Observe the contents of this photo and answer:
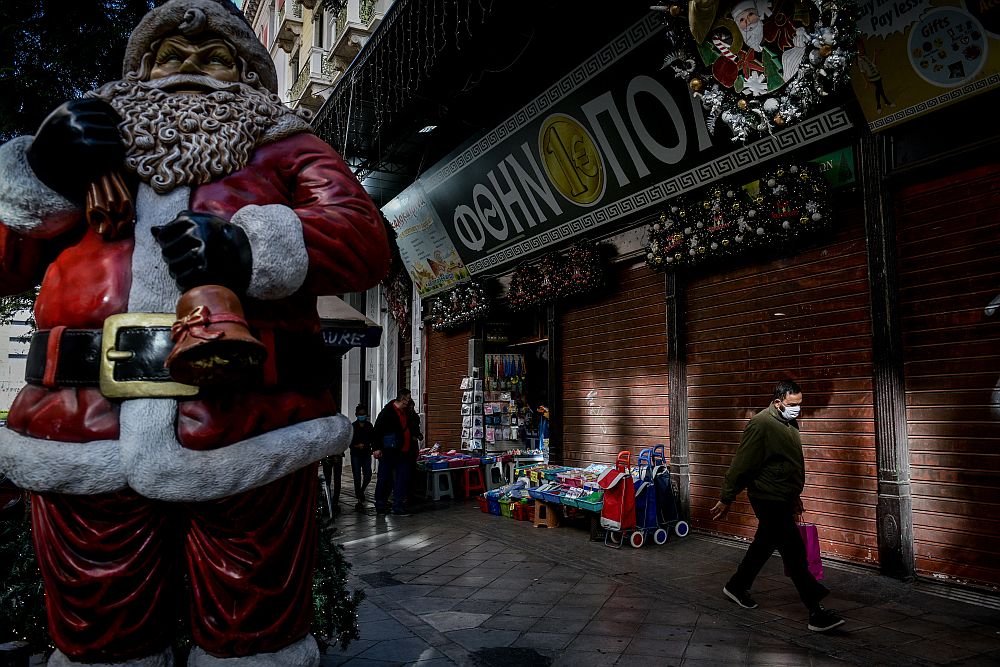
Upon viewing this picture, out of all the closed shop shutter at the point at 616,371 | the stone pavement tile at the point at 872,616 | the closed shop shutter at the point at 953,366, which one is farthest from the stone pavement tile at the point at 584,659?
the closed shop shutter at the point at 616,371

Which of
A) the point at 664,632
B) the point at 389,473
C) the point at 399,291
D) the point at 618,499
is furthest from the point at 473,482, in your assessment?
the point at 664,632

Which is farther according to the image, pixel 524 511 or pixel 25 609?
pixel 524 511

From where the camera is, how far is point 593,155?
25.9 feet

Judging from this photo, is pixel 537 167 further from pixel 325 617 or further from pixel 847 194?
pixel 325 617

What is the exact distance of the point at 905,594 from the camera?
4.78m

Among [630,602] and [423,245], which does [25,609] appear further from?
[423,245]

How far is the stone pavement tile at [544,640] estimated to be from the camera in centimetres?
384

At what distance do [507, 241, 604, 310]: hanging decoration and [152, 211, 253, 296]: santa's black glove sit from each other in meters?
7.09

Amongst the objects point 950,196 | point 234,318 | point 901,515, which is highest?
point 950,196

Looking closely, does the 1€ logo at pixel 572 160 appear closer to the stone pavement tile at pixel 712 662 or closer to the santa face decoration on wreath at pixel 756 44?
the santa face decoration on wreath at pixel 756 44

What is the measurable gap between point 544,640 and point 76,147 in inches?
141

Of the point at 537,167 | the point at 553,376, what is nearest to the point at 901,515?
the point at 553,376

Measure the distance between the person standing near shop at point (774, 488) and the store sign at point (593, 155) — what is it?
273 centimetres

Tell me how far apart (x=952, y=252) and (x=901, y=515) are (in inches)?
82.2
